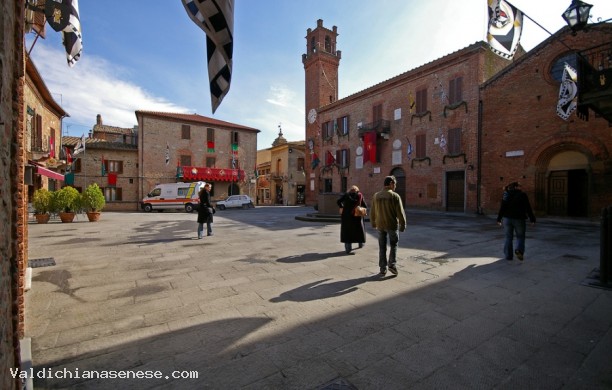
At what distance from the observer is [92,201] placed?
1391 centimetres

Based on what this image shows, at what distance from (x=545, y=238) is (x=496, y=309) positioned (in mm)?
7548

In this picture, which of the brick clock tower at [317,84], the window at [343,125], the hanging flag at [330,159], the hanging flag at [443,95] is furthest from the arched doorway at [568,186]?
the brick clock tower at [317,84]

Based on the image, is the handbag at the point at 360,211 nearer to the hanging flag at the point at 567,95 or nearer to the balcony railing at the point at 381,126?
the hanging flag at the point at 567,95

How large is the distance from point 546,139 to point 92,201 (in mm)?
23029

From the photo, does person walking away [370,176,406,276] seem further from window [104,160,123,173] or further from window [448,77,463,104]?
window [104,160,123,173]

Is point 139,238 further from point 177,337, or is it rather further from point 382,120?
point 382,120

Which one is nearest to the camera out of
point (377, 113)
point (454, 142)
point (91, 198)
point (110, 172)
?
point (91, 198)

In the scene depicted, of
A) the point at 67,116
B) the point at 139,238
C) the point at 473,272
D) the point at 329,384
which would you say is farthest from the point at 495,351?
the point at 67,116

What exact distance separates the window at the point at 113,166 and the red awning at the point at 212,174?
5.54 meters

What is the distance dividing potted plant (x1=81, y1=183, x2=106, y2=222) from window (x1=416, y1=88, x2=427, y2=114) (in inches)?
832

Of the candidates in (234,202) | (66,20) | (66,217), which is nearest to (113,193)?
(234,202)

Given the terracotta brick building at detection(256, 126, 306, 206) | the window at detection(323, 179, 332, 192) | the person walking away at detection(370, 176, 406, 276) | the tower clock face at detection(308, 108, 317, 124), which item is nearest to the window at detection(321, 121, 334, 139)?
the tower clock face at detection(308, 108, 317, 124)

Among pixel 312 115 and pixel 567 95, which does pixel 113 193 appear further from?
pixel 567 95

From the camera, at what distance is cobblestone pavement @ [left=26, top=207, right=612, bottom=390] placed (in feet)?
7.90
